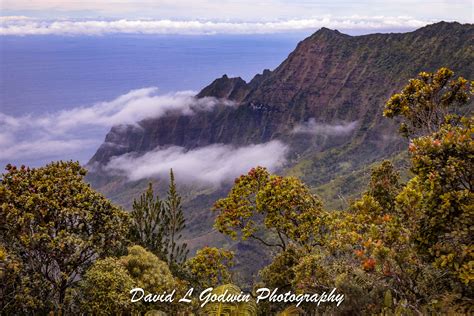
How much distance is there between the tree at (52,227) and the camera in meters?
15.7

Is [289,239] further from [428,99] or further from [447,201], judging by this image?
[447,201]

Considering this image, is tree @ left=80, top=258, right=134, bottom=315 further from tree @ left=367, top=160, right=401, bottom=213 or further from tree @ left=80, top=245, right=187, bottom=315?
tree @ left=367, top=160, right=401, bottom=213

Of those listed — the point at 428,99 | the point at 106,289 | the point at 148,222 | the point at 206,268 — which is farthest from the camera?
the point at 148,222

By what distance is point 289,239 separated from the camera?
919 inches

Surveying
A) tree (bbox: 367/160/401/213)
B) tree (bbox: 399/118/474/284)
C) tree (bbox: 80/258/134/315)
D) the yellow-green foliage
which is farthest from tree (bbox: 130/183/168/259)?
tree (bbox: 399/118/474/284)

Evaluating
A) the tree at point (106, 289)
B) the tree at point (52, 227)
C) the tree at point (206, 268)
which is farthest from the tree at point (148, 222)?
the tree at point (106, 289)

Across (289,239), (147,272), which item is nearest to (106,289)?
(147,272)

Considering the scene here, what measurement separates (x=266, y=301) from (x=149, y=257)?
492 centimetres

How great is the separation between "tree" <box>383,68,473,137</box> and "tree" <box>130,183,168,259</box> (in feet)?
38.1

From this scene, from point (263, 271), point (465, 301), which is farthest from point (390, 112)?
point (465, 301)

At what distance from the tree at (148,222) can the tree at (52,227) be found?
393 centimetres

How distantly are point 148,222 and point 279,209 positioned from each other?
6.56 m

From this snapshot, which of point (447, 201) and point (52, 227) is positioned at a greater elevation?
point (447, 201)

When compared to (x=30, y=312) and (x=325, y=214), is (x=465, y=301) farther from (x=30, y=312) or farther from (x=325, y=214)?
(x=30, y=312)
